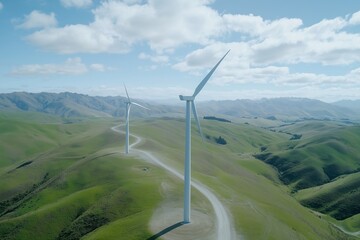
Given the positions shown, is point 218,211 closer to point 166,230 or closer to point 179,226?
point 179,226

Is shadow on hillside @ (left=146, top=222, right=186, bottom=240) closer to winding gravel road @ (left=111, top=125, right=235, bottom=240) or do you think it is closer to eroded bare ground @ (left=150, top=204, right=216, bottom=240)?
eroded bare ground @ (left=150, top=204, right=216, bottom=240)

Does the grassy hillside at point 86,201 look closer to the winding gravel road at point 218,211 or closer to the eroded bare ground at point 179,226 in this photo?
the eroded bare ground at point 179,226

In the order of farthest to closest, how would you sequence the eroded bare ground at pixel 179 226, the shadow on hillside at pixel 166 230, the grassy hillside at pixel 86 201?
the grassy hillside at pixel 86 201
the eroded bare ground at pixel 179 226
the shadow on hillside at pixel 166 230

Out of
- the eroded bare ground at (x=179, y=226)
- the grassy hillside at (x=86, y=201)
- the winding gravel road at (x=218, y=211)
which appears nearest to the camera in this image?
the eroded bare ground at (x=179, y=226)

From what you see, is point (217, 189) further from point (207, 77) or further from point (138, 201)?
point (207, 77)

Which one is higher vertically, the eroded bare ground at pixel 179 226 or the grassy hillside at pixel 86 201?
the eroded bare ground at pixel 179 226

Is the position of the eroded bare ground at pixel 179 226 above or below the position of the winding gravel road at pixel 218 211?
above

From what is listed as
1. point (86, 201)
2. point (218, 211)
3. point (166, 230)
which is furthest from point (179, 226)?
point (86, 201)

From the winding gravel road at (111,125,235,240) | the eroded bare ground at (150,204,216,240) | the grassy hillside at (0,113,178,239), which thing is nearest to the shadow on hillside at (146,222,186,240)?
the eroded bare ground at (150,204,216,240)

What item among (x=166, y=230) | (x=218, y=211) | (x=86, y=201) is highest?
(x=166, y=230)

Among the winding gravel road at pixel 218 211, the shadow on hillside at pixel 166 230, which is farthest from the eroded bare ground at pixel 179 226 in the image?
the winding gravel road at pixel 218 211

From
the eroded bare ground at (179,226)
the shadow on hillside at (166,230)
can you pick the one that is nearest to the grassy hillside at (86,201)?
the shadow on hillside at (166,230)

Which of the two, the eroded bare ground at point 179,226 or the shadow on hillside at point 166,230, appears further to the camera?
the eroded bare ground at point 179,226
